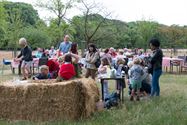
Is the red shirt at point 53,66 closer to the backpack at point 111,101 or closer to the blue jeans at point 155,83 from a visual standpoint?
the backpack at point 111,101

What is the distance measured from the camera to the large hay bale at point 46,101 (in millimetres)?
8117

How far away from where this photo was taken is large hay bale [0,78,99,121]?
8117 mm

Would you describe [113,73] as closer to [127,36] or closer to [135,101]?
[135,101]

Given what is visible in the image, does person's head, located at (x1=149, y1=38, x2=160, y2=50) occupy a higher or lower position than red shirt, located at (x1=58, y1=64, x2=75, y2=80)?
higher

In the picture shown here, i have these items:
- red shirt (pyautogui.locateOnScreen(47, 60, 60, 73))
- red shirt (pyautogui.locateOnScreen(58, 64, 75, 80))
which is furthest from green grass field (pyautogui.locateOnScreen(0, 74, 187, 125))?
red shirt (pyautogui.locateOnScreen(47, 60, 60, 73))

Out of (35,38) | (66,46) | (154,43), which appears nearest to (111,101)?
(154,43)

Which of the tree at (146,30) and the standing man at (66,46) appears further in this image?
the tree at (146,30)

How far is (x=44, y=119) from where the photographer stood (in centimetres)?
825

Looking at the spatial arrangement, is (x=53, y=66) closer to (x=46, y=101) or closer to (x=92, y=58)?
(x=92, y=58)

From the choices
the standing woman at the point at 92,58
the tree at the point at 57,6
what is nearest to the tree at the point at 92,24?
the tree at the point at 57,6

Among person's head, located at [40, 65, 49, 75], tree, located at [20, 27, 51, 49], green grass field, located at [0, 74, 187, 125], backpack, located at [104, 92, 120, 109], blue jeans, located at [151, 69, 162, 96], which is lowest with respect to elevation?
green grass field, located at [0, 74, 187, 125]

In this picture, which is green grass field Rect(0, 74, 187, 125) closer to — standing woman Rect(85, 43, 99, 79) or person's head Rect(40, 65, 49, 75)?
person's head Rect(40, 65, 49, 75)

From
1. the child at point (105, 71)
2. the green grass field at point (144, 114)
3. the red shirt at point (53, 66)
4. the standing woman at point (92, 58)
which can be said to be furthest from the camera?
the standing woman at point (92, 58)

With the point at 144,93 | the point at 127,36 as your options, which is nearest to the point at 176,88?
the point at 144,93
